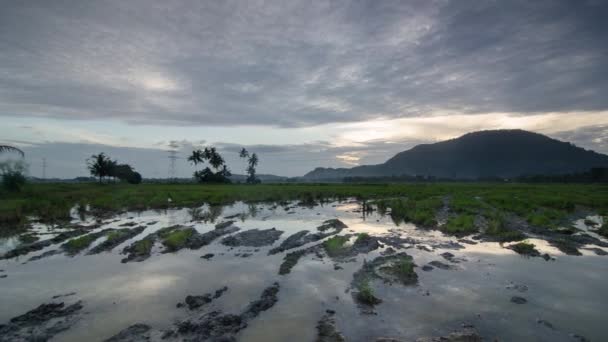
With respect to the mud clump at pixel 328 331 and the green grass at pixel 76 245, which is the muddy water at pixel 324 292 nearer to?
the mud clump at pixel 328 331

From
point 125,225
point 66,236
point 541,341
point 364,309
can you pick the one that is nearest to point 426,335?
point 364,309

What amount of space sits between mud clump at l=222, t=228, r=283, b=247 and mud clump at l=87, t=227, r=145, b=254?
5.77 m

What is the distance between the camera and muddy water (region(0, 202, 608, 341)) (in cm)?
757

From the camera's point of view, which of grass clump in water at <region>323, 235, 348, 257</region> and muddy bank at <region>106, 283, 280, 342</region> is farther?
grass clump in water at <region>323, 235, 348, 257</region>

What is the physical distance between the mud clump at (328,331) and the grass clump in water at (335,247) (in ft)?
19.9

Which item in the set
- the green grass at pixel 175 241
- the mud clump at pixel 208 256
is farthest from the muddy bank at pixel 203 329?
the green grass at pixel 175 241

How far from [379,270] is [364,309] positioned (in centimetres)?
345

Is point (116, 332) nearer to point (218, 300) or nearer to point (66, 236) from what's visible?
point (218, 300)

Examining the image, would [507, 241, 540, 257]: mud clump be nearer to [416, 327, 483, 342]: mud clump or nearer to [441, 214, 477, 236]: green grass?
[441, 214, 477, 236]: green grass

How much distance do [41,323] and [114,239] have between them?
9.63 m

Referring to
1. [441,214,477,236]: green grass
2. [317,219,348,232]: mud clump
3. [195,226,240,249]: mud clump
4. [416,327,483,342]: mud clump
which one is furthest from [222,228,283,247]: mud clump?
[441,214,477,236]: green grass

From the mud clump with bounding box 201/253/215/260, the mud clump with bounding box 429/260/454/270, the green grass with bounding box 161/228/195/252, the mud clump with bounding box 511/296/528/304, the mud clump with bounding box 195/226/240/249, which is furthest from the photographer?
the mud clump with bounding box 195/226/240/249

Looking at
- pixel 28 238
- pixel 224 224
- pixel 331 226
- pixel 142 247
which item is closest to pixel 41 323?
pixel 142 247

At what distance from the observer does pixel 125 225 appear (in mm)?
21859
